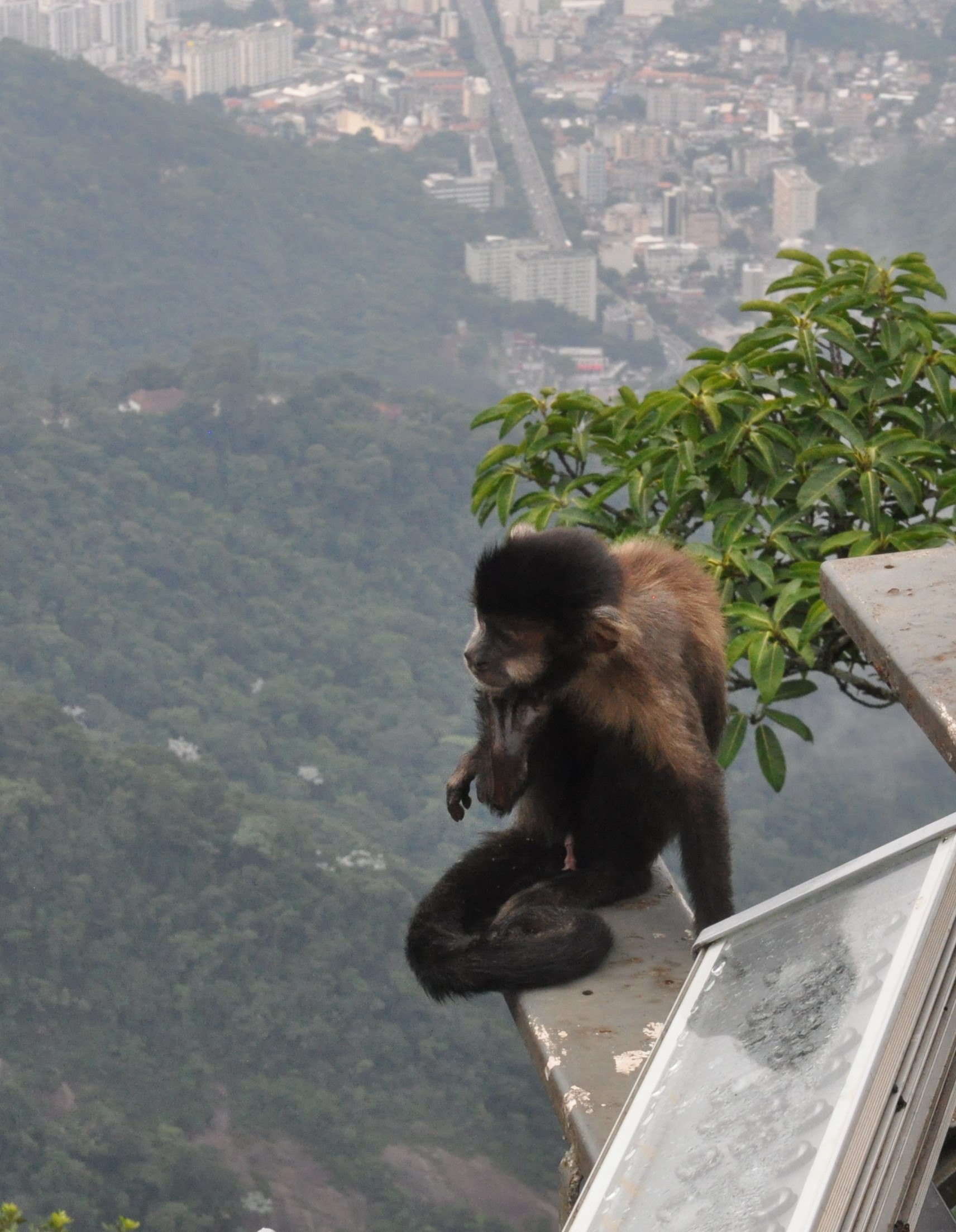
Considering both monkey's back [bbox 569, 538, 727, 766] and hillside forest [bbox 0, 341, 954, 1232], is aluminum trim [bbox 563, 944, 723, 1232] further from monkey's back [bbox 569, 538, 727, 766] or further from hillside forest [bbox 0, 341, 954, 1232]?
hillside forest [bbox 0, 341, 954, 1232]

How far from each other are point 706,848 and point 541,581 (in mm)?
579

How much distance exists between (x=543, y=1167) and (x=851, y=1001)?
1869cm

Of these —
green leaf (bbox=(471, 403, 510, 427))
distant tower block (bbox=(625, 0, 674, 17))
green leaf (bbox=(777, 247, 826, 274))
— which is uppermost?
distant tower block (bbox=(625, 0, 674, 17))

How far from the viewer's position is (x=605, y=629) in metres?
2.85

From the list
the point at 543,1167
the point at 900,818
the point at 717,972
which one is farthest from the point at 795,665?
the point at 900,818

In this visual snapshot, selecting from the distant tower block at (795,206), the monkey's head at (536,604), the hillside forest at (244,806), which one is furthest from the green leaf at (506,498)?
the distant tower block at (795,206)

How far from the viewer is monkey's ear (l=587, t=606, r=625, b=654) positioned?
2.83 m

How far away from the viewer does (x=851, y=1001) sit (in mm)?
1735

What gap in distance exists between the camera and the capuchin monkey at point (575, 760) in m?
2.79

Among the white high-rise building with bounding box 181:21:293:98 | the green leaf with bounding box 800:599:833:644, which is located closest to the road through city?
the white high-rise building with bounding box 181:21:293:98

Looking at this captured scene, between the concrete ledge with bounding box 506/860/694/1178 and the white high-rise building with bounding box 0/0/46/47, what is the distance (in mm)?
57313

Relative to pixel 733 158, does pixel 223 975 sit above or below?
below

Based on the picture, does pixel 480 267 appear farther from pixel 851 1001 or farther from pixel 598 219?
pixel 851 1001

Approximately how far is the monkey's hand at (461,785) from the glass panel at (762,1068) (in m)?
1.02
